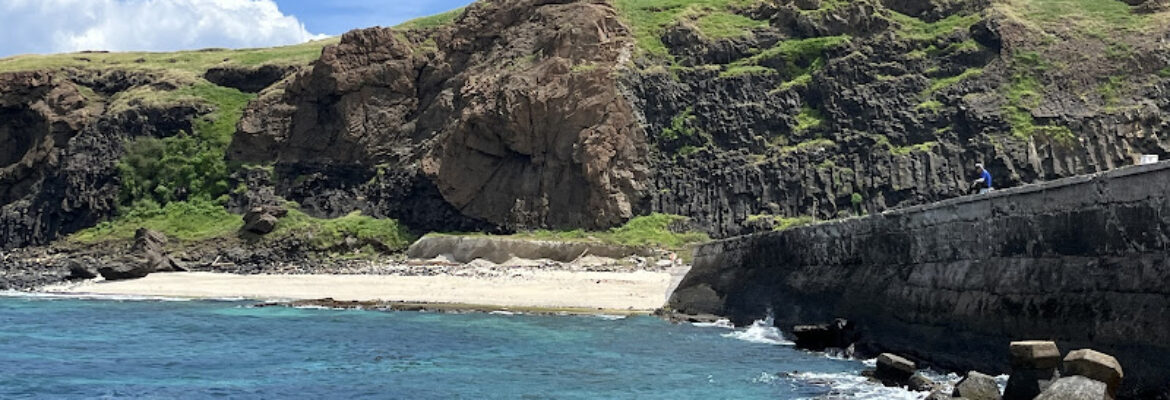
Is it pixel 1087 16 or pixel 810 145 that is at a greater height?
pixel 1087 16

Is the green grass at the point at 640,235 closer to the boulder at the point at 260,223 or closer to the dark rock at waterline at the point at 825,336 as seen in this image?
the boulder at the point at 260,223

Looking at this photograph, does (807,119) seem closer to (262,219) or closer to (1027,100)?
(1027,100)

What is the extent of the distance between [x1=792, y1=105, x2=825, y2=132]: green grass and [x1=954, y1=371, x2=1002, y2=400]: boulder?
130 ft

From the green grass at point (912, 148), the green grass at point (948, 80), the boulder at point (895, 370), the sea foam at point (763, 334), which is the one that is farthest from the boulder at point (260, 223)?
the boulder at point (895, 370)

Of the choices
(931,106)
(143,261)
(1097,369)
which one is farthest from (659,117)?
(1097,369)

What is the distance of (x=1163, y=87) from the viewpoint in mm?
47281

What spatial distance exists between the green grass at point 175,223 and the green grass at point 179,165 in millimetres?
978

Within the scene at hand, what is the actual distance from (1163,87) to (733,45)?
66.7ft

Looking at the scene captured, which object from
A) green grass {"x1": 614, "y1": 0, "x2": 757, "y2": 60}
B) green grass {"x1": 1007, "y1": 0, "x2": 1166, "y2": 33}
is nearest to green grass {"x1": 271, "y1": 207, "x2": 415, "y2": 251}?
green grass {"x1": 614, "y1": 0, "x2": 757, "y2": 60}

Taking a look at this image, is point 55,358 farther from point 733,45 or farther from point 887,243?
point 733,45

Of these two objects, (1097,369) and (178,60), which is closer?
(1097,369)

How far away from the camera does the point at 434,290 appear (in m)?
36.8

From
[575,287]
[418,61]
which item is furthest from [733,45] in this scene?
[575,287]

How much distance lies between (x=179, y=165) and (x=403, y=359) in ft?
143
